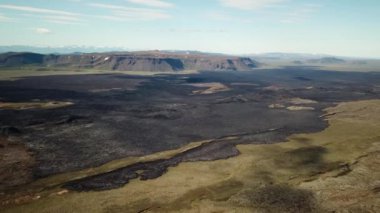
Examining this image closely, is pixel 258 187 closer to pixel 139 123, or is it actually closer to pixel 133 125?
pixel 133 125

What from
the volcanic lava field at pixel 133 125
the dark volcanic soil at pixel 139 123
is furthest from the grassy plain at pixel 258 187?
the dark volcanic soil at pixel 139 123

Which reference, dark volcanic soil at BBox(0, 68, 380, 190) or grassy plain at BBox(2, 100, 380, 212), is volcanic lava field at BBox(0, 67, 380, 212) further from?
grassy plain at BBox(2, 100, 380, 212)

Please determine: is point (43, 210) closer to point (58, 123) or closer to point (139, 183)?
point (139, 183)

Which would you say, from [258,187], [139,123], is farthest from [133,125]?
[258,187]

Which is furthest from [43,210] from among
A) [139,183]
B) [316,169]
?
[316,169]

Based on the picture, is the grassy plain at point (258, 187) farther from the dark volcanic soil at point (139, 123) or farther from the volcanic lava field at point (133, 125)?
the dark volcanic soil at point (139, 123)

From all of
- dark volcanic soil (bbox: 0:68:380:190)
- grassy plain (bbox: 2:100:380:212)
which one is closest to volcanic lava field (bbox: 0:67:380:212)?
dark volcanic soil (bbox: 0:68:380:190)
